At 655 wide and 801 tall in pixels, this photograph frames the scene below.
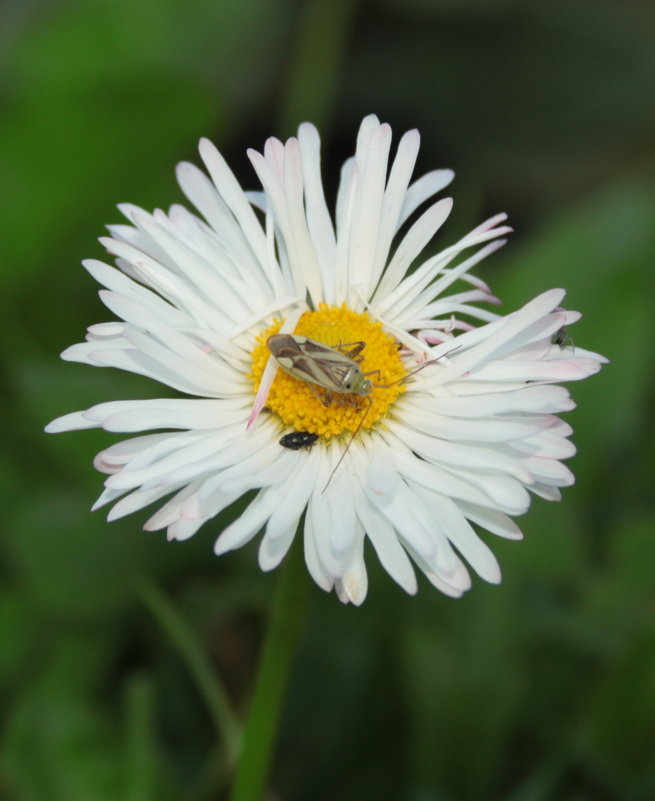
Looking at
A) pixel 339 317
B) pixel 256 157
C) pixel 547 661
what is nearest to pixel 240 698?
pixel 547 661

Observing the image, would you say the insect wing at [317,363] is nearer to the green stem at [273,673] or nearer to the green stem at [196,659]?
the green stem at [273,673]

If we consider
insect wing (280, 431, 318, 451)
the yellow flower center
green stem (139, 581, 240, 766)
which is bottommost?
green stem (139, 581, 240, 766)

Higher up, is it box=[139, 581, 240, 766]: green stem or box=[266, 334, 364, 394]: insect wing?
box=[266, 334, 364, 394]: insect wing

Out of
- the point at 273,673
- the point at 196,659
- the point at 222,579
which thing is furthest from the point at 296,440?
the point at 222,579

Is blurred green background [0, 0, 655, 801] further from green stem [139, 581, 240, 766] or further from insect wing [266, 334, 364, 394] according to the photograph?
insect wing [266, 334, 364, 394]

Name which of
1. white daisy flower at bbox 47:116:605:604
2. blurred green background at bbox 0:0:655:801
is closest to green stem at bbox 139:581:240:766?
blurred green background at bbox 0:0:655:801

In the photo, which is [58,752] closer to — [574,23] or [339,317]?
[339,317]

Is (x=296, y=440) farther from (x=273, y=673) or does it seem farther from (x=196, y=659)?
(x=196, y=659)

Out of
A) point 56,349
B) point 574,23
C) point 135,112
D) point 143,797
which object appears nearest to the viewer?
point 143,797
